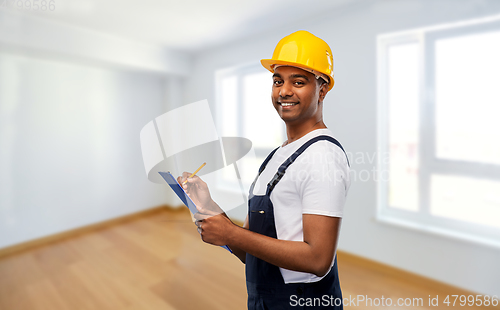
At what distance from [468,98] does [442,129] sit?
0.28 meters

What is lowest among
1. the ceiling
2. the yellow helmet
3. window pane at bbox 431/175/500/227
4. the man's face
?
window pane at bbox 431/175/500/227

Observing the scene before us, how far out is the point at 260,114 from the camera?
329 cm

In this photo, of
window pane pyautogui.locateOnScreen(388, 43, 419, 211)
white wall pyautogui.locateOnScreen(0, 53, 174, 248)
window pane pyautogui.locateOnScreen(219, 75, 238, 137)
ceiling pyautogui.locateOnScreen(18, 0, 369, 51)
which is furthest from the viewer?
window pane pyautogui.locateOnScreen(219, 75, 238, 137)

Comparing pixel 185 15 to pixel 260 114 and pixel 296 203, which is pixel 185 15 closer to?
pixel 260 114

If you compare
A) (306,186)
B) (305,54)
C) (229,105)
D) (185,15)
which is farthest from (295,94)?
(229,105)

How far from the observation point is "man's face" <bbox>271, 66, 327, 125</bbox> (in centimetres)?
77

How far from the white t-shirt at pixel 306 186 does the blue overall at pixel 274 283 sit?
18 mm

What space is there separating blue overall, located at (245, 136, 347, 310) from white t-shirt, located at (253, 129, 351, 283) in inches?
0.7

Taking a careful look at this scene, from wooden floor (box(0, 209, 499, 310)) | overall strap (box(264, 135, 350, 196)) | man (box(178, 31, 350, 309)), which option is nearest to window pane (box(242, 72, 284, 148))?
wooden floor (box(0, 209, 499, 310))

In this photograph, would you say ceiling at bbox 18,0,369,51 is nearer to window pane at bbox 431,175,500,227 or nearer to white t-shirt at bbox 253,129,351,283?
window pane at bbox 431,175,500,227

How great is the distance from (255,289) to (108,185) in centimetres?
363

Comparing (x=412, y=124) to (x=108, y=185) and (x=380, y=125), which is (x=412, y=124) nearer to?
(x=380, y=125)

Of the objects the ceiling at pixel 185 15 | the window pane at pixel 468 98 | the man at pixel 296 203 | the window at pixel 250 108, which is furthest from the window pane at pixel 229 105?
the man at pixel 296 203

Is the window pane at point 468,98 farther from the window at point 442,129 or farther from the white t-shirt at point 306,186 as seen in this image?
the white t-shirt at point 306,186
